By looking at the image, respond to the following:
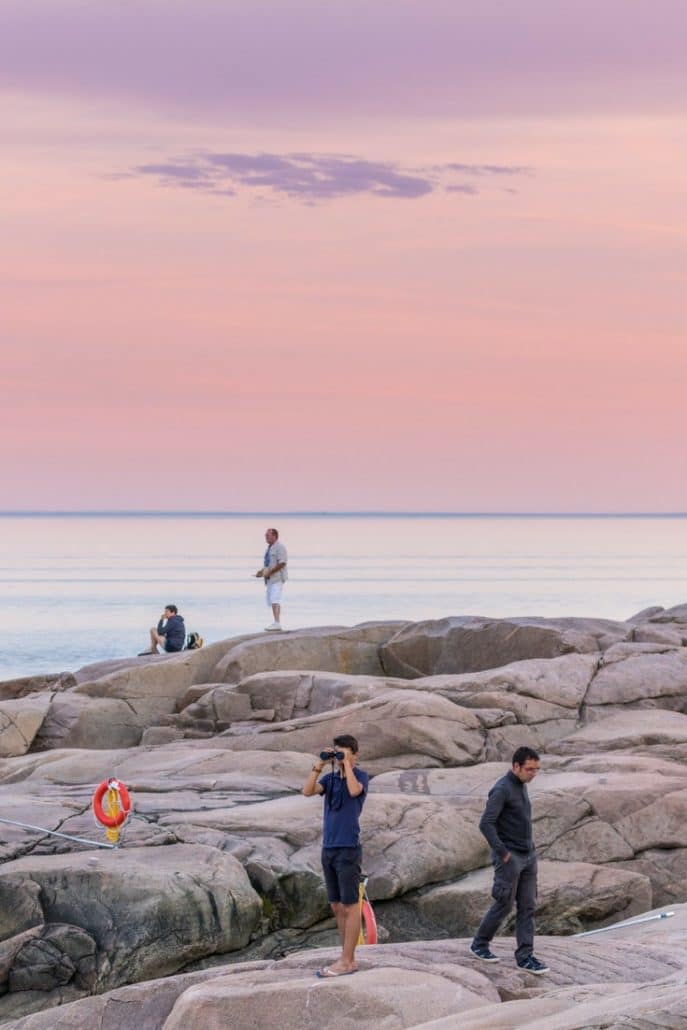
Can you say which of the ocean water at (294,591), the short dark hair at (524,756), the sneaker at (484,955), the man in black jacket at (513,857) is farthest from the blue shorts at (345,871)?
the ocean water at (294,591)

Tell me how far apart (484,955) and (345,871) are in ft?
5.64

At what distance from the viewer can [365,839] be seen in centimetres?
1828

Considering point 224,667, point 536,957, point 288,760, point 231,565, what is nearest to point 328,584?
point 231,565

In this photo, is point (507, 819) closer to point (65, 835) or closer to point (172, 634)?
point (65, 835)

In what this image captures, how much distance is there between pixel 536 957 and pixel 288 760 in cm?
878

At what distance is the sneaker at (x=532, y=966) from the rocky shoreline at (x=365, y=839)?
0.59 ft

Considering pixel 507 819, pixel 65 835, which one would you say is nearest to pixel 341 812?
pixel 507 819

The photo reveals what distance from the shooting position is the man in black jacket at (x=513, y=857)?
13180mm

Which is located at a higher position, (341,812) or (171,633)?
(341,812)

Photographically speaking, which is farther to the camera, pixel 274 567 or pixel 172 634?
pixel 172 634

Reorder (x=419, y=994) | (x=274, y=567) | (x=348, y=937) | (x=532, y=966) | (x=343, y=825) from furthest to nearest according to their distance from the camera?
1. (x=274, y=567)
2. (x=532, y=966)
3. (x=343, y=825)
4. (x=348, y=937)
5. (x=419, y=994)

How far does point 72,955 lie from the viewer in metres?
16.0

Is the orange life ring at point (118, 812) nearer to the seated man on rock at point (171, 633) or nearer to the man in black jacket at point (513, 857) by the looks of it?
the man in black jacket at point (513, 857)

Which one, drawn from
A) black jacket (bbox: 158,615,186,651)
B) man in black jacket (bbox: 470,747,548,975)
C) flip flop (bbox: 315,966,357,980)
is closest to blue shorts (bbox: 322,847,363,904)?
flip flop (bbox: 315,966,357,980)
